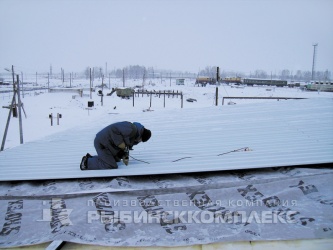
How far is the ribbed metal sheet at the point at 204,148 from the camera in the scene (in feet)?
13.6

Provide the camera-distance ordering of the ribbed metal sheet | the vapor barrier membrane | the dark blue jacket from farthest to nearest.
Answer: the dark blue jacket, the ribbed metal sheet, the vapor barrier membrane

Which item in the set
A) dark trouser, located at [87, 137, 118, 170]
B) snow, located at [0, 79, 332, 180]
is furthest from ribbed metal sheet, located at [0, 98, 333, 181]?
dark trouser, located at [87, 137, 118, 170]

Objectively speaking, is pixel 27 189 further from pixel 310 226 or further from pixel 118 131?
pixel 310 226

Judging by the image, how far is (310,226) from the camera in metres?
2.90

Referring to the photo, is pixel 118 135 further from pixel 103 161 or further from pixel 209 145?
pixel 209 145

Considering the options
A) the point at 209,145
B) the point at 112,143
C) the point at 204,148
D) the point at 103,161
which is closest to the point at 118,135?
the point at 112,143

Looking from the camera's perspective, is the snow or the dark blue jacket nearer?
the snow

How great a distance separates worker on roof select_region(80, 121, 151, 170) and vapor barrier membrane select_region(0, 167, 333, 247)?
0.53m

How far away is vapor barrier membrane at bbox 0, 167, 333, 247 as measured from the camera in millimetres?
2943

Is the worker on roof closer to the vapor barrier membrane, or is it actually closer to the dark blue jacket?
the dark blue jacket

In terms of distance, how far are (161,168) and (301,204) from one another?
188cm

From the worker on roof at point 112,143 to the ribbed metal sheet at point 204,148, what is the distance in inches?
7.8

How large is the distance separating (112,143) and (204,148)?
173 cm

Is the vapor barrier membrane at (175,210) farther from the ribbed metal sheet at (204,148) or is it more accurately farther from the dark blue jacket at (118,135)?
the dark blue jacket at (118,135)
